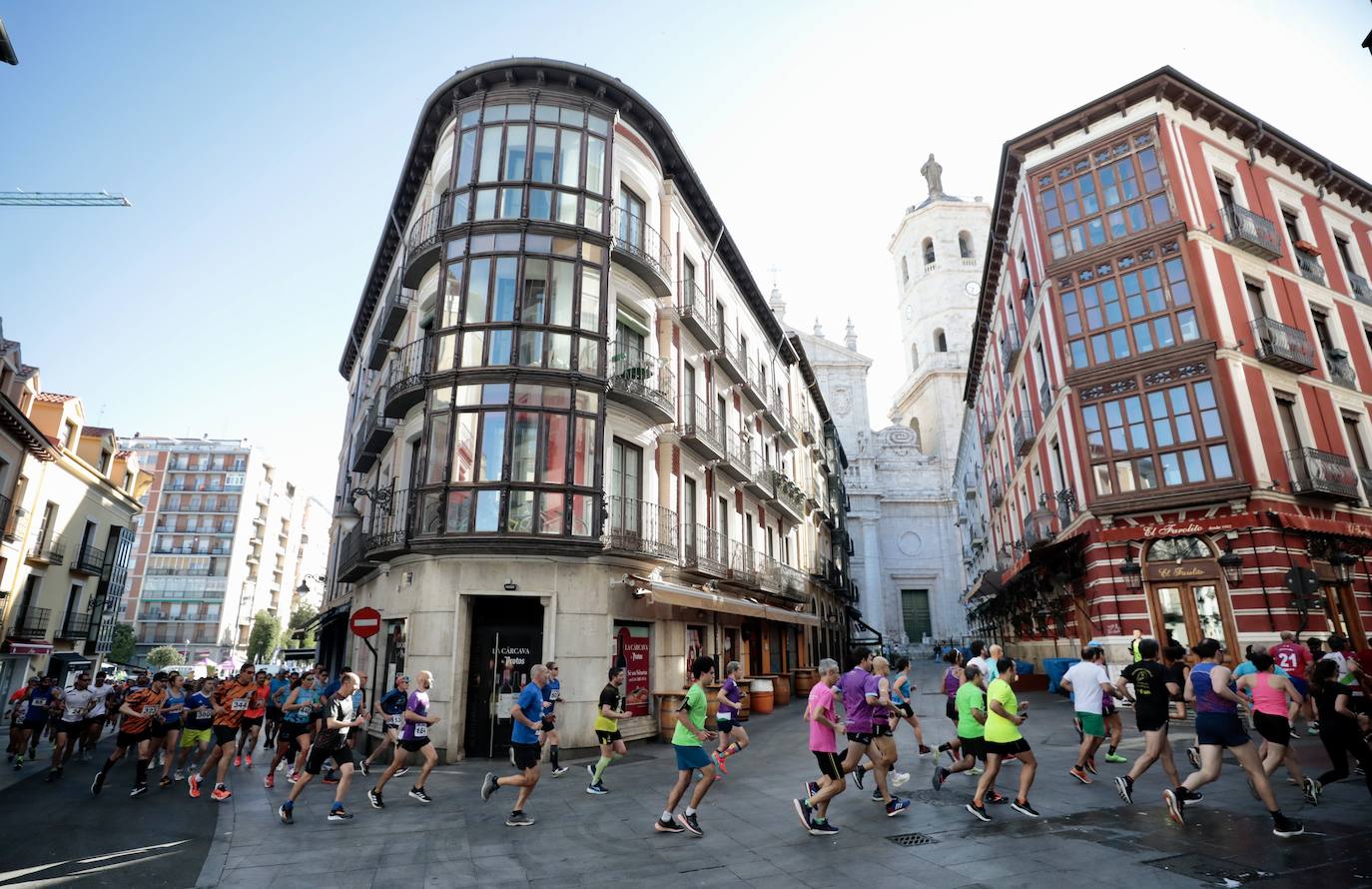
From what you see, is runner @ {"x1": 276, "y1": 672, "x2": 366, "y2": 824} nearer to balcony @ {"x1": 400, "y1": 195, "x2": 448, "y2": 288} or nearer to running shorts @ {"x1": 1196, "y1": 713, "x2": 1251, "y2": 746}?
running shorts @ {"x1": 1196, "y1": 713, "x2": 1251, "y2": 746}

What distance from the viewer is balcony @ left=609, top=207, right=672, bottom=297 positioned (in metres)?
17.2

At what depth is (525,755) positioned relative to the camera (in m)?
8.85

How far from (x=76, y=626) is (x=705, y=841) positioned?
34.6 meters

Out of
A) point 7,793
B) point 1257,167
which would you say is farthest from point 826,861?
point 1257,167

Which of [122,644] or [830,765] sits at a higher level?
[122,644]

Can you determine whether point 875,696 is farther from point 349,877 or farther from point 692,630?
point 692,630

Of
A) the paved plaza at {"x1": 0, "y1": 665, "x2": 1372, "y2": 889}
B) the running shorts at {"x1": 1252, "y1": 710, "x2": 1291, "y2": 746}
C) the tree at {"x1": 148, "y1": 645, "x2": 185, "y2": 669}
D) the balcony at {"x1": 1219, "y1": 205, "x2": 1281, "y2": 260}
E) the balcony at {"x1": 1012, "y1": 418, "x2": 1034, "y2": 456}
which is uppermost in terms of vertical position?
the balcony at {"x1": 1219, "y1": 205, "x2": 1281, "y2": 260}

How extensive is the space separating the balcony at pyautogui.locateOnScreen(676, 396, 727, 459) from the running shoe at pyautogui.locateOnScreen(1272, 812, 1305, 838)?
13.6m

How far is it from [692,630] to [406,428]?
9.14m

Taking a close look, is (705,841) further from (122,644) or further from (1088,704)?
(122,644)

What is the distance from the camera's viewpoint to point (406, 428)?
669 inches

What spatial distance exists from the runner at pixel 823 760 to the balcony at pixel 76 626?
34.0m

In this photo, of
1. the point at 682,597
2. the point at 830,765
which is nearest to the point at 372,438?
the point at 682,597

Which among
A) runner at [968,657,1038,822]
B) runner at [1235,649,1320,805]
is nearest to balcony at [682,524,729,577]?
runner at [968,657,1038,822]
